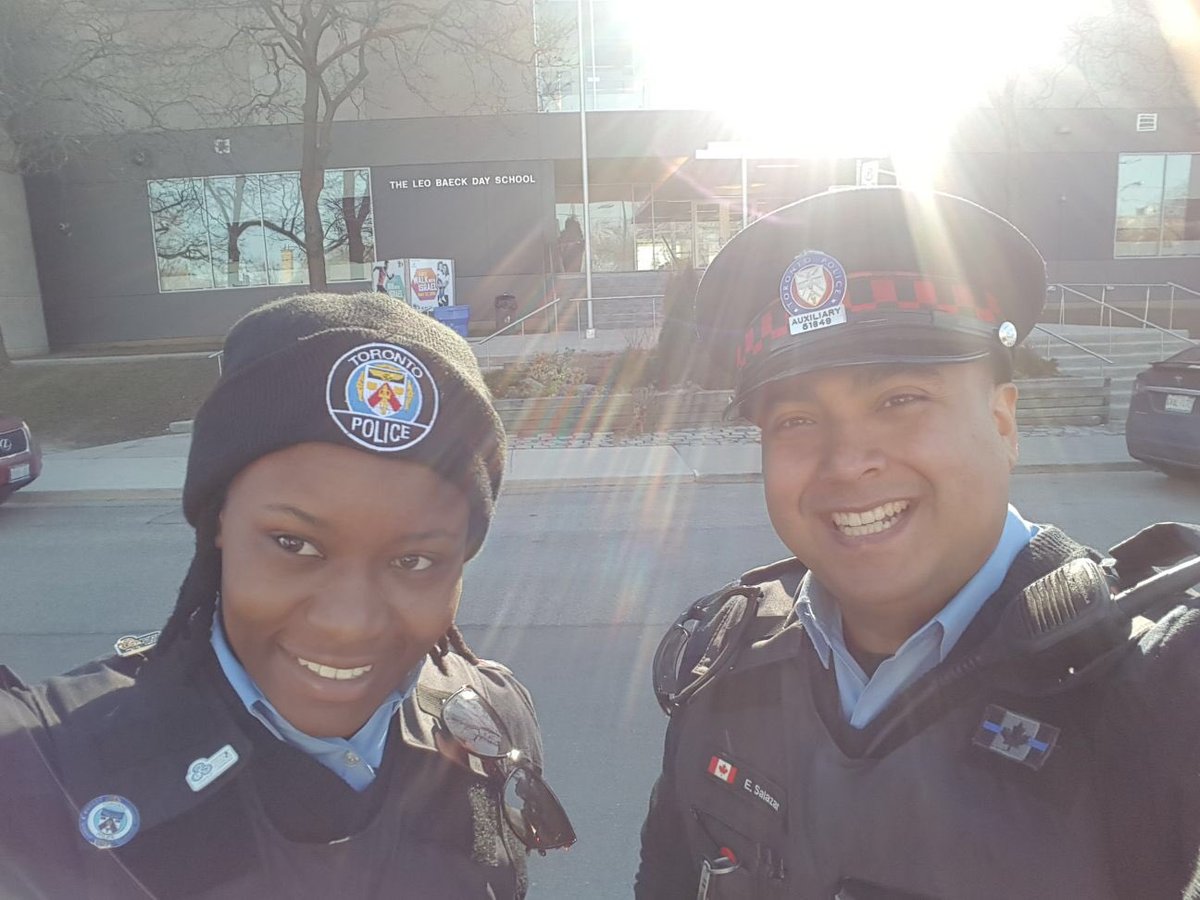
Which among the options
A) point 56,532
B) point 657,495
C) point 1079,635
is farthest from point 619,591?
point 56,532

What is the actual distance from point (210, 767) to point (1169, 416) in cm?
916

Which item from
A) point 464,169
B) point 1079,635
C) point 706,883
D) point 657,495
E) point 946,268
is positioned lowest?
point 657,495

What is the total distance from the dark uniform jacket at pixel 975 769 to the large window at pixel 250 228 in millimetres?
24152

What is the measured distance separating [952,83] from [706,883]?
2583cm

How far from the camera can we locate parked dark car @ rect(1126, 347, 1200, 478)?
309 inches

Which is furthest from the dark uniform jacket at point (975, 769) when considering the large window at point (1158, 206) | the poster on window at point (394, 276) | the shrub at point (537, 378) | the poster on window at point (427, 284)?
the large window at point (1158, 206)

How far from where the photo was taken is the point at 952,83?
22938mm

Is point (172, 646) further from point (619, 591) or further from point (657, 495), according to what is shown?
point (657, 495)

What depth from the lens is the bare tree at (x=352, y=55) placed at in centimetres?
1736

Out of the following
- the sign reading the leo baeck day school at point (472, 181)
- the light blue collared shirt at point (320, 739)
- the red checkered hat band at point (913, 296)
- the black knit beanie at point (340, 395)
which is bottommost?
the light blue collared shirt at point (320, 739)

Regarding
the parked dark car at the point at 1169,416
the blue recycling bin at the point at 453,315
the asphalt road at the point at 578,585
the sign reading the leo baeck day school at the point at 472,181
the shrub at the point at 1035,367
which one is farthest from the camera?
the sign reading the leo baeck day school at the point at 472,181

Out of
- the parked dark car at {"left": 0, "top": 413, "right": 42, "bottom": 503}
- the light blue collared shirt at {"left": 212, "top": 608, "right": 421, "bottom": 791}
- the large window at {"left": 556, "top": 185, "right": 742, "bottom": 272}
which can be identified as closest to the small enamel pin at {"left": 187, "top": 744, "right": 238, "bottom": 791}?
the light blue collared shirt at {"left": 212, "top": 608, "right": 421, "bottom": 791}

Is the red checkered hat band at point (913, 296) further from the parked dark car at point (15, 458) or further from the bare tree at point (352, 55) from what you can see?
the bare tree at point (352, 55)

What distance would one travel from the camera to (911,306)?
141cm
